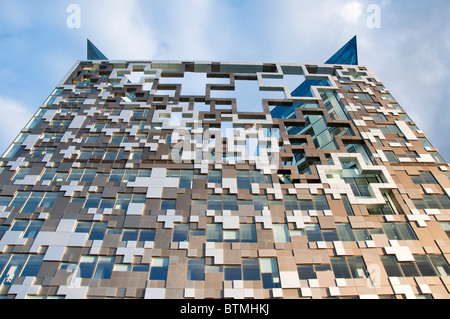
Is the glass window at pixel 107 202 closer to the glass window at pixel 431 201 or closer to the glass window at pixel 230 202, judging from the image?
the glass window at pixel 230 202

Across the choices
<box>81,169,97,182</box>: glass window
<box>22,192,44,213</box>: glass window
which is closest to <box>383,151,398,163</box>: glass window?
<box>81,169,97,182</box>: glass window

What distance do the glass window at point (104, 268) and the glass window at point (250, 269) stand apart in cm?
988

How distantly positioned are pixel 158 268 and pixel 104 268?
398cm

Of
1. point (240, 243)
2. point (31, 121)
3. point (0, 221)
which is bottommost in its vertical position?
point (240, 243)

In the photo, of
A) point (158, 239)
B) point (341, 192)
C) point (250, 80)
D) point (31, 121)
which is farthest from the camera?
point (250, 80)

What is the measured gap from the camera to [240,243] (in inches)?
948

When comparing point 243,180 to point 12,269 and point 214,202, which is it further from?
point 12,269

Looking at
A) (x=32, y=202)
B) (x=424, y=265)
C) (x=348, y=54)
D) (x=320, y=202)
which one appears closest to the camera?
(x=424, y=265)

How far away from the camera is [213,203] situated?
88.2ft

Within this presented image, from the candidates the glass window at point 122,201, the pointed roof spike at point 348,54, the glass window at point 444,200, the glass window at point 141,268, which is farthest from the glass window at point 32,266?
the pointed roof spike at point 348,54

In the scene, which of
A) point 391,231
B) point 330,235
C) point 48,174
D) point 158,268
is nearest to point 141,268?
point 158,268
